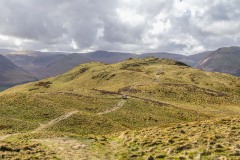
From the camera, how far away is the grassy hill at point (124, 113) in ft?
105

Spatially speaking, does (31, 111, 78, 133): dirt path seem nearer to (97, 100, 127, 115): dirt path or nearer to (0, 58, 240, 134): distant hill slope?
(0, 58, 240, 134): distant hill slope

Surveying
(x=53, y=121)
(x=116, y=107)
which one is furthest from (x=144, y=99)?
(x=53, y=121)

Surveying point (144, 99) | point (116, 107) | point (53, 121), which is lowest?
point (116, 107)

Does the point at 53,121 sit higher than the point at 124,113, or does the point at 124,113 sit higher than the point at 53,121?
the point at 53,121

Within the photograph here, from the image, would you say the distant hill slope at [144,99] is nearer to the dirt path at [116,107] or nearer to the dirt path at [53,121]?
the dirt path at [116,107]

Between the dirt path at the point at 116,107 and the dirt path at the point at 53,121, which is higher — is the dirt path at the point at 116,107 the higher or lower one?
the lower one

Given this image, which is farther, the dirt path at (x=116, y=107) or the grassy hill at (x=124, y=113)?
the dirt path at (x=116, y=107)

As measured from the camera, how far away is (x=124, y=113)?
83750 millimetres

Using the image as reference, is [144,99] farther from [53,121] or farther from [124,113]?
[53,121]

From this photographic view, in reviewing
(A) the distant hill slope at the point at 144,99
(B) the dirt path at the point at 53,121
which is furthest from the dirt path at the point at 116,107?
(B) the dirt path at the point at 53,121

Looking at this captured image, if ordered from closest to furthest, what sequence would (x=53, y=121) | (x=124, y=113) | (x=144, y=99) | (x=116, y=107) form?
(x=53, y=121), (x=124, y=113), (x=116, y=107), (x=144, y=99)

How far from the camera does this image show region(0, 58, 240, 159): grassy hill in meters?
32.1

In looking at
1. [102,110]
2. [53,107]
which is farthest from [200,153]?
[102,110]

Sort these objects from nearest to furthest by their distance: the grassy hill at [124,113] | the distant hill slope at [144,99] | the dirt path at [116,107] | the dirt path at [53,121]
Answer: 1. the grassy hill at [124,113]
2. the dirt path at [53,121]
3. the distant hill slope at [144,99]
4. the dirt path at [116,107]
